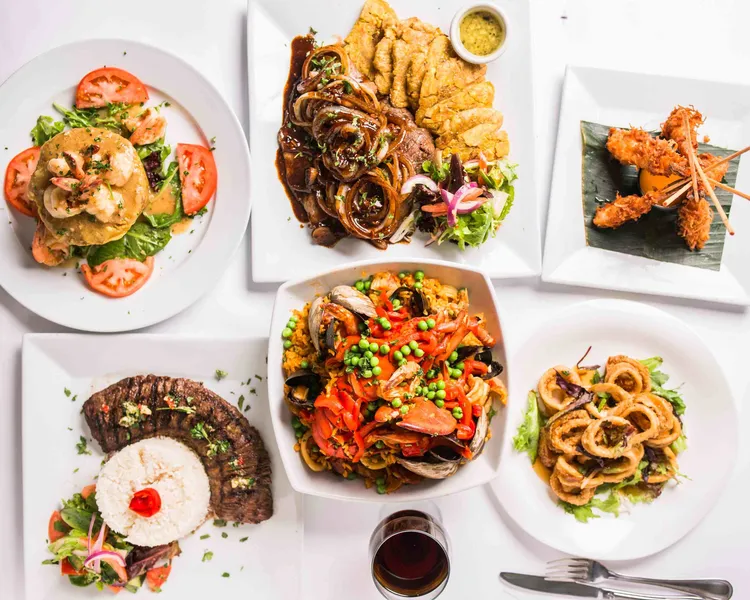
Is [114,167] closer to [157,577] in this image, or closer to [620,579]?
[157,577]

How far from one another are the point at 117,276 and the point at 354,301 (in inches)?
63.2

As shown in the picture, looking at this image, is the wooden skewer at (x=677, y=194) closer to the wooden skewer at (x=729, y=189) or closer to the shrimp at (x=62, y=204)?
the wooden skewer at (x=729, y=189)

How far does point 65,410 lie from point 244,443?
47.4 inches

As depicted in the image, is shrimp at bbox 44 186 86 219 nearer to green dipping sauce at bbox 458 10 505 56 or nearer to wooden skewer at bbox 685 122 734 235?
green dipping sauce at bbox 458 10 505 56

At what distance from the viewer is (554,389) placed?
402cm


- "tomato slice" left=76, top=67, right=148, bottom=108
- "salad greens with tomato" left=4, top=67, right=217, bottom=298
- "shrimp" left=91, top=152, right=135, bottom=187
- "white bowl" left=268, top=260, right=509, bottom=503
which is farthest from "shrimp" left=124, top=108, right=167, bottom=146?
"white bowl" left=268, top=260, right=509, bottom=503

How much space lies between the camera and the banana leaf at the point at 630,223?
4.14m

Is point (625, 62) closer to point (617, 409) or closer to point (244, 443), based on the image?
point (617, 409)

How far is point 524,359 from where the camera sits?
13.2 ft

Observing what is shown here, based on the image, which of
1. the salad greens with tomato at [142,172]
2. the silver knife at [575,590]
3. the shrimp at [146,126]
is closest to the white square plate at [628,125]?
the silver knife at [575,590]

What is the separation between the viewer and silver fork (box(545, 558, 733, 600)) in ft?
13.3

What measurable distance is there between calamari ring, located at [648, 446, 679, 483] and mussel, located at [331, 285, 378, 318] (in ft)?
7.18

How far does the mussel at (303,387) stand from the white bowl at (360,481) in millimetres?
113

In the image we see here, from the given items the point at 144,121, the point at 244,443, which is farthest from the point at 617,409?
the point at 144,121
